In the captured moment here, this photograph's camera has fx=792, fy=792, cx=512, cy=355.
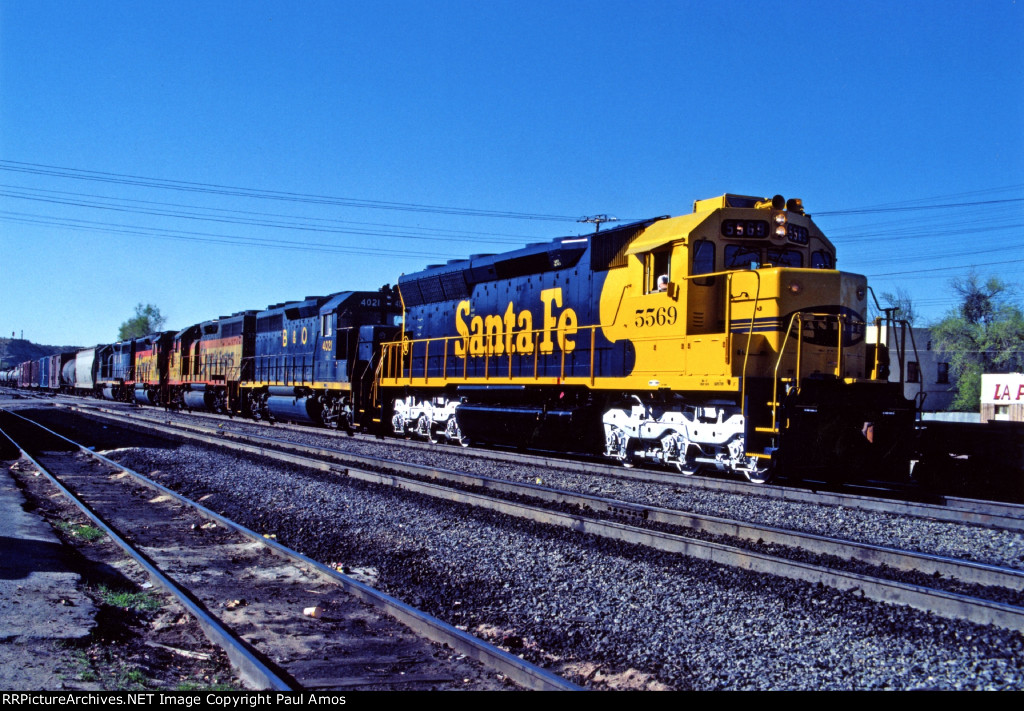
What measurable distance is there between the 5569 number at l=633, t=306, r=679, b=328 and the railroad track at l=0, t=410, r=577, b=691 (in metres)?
6.05

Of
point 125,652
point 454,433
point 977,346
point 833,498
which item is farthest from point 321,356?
point 977,346

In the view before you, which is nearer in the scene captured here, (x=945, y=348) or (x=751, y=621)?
(x=751, y=621)

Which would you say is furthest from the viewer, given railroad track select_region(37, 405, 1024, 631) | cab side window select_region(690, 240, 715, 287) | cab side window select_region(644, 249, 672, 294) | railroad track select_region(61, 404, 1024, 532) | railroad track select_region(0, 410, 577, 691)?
cab side window select_region(644, 249, 672, 294)

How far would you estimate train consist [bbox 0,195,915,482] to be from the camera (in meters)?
9.77

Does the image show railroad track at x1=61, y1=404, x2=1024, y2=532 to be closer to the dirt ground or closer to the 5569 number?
the 5569 number

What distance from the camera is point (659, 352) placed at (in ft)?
36.3

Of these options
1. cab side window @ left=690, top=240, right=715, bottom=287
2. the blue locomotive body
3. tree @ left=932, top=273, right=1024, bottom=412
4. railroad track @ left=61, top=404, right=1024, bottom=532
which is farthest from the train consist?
tree @ left=932, top=273, right=1024, bottom=412

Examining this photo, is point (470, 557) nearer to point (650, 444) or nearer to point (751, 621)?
point (751, 621)

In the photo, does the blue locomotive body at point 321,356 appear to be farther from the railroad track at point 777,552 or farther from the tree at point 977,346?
the tree at point 977,346

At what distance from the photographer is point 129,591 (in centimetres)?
590

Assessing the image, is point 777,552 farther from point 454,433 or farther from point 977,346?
point 977,346

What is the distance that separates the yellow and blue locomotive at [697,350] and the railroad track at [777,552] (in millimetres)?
2238
